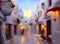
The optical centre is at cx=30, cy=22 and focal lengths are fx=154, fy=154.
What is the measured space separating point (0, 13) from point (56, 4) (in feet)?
13.9

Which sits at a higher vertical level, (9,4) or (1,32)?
(9,4)

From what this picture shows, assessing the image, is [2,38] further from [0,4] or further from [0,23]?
[0,4]

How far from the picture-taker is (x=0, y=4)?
10703 mm

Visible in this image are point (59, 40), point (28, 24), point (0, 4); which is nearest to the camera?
point (59, 40)

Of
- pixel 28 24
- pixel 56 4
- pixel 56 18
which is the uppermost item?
pixel 56 4

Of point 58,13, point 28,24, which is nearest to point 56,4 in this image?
point 58,13

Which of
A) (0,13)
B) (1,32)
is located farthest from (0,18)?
(1,32)

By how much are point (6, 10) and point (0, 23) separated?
3.74ft

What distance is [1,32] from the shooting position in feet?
39.5

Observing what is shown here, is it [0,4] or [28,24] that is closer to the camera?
[0,4]

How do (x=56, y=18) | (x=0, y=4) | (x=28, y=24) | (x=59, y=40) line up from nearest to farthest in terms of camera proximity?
(x=59, y=40) < (x=0, y=4) < (x=56, y=18) < (x=28, y=24)

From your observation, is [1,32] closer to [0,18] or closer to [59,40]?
[0,18]

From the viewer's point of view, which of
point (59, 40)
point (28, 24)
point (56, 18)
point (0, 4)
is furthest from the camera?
point (28, 24)

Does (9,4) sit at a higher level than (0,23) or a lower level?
higher
